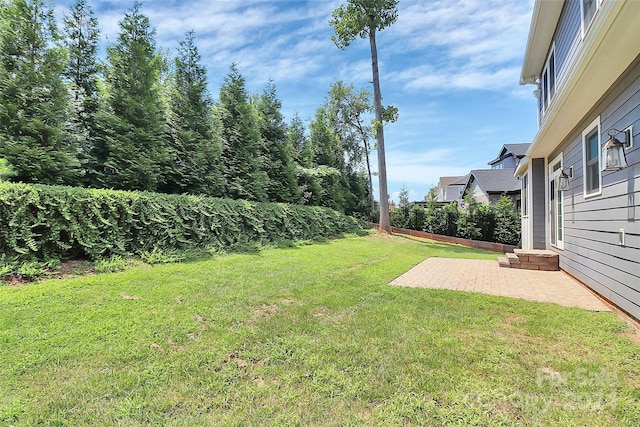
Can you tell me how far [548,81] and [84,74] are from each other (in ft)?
37.2

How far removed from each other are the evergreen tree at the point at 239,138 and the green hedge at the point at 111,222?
116cm

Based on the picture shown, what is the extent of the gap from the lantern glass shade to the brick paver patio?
181 cm

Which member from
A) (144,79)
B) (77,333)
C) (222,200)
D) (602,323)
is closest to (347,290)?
(602,323)

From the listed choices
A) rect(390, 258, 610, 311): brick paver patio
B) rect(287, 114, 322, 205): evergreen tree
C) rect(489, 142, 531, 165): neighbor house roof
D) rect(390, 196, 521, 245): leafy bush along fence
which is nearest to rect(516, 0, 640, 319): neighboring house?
rect(390, 258, 610, 311): brick paver patio

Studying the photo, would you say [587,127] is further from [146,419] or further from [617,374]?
[146,419]

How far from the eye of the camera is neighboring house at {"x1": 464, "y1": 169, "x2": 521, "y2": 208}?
20995mm

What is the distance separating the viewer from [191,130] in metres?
8.62

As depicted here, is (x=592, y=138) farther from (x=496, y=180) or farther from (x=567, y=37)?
(x=496, y=180)

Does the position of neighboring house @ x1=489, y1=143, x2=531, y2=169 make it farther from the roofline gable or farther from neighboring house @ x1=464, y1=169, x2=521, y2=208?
the roofline gable

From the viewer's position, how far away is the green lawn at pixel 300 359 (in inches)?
73.9

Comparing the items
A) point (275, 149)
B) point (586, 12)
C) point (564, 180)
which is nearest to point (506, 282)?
point (564, 180)

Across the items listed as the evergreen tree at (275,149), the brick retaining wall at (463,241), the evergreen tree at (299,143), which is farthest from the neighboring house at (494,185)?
the evergreen tree at (275,149)

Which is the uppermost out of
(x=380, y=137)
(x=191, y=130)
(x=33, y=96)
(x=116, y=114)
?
(x=380, y=137)

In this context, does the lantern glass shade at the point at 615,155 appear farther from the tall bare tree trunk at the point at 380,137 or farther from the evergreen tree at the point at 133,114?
the tall bare tree trunk at the point at 380,137
